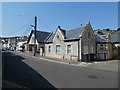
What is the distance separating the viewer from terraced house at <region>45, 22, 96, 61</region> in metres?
30.3

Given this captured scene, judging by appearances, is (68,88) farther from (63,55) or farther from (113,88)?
(63,55)

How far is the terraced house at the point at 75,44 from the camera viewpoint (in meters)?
30.3

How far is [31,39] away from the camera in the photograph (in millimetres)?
59406

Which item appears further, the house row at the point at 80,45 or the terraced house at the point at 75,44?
the house row at the point at 80,45

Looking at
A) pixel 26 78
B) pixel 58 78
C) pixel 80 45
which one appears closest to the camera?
pixel 26 78

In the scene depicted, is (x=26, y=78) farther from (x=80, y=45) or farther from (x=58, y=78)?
(x=80, y=45)

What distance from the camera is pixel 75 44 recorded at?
31078 mm

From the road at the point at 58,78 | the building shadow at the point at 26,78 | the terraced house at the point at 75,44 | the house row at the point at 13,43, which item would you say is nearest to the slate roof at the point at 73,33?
the terraced house at the point at 75,44

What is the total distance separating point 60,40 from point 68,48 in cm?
308

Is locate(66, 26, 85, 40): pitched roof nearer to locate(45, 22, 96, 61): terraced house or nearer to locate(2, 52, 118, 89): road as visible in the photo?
locate(45, 22, 96, 61): terraced house

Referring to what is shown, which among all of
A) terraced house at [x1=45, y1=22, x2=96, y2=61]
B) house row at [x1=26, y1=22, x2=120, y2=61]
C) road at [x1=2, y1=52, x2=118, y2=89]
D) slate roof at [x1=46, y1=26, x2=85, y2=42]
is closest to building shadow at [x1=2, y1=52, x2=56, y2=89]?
road at [x1=2, y1=52, x2=118, y2=89]

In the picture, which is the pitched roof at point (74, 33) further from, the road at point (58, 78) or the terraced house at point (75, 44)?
the road at point (58, 78)

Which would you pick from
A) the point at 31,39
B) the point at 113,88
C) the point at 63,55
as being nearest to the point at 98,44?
the point at 63,55

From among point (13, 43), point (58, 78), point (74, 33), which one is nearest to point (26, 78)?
point (58, 78)
